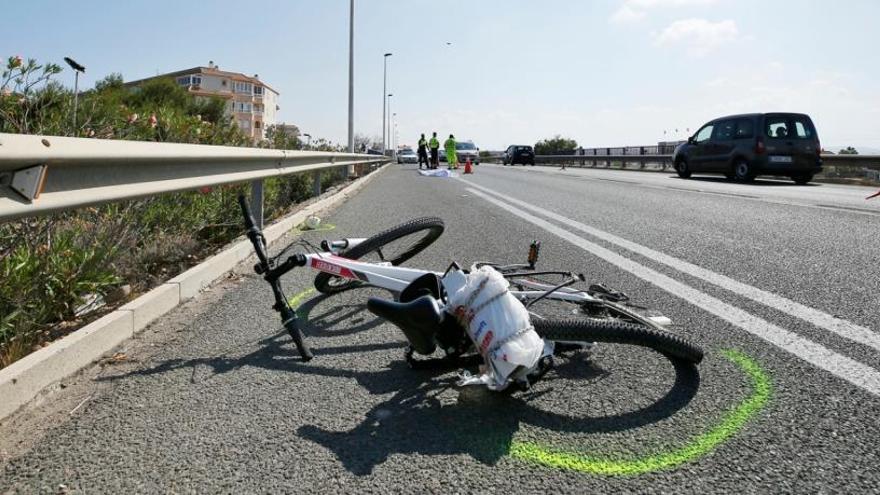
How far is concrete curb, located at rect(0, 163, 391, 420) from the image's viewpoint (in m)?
2.22

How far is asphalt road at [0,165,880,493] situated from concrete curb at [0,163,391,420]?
0.07 metres

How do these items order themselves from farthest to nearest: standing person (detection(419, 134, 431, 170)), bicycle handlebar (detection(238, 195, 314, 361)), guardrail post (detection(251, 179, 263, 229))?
standing person (detection(419, 134, 431, 170)), guardrail post (detection(251, 179, 263, 229)), bicycle handlebar (detection(238, 195, 314, 361))

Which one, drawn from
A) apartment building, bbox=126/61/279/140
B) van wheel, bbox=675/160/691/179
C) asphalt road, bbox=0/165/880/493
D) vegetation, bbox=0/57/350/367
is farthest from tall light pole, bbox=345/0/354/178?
apartment building, bbox=126/61/279/140

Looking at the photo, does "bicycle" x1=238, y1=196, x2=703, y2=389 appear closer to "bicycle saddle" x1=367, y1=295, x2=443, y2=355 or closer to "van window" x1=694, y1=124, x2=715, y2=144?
"bicycle saddle" x1=367, y1=295, x2=443, y2=355

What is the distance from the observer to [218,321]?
3426mm

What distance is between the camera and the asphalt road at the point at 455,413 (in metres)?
1.81

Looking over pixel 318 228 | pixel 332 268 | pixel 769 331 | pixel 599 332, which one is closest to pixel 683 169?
pixel 318 228

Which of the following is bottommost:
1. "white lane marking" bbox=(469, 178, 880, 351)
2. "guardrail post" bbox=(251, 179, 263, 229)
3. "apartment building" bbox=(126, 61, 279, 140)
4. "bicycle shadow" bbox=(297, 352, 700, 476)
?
"bicycle shadow" bbox=(297, 352, 700, 476)

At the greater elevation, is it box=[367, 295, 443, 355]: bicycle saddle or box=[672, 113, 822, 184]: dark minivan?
box=[672, 113, 822, 184]: dark minivan

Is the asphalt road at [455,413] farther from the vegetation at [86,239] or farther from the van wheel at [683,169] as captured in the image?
the van wheel at [683,169]

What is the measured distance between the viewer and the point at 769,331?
3.06m

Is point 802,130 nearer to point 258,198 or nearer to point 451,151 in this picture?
point 258,198

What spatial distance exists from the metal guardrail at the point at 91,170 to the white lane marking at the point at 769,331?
3164 mm

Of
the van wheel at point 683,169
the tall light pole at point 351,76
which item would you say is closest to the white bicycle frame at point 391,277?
the van wheel at point 683,169
